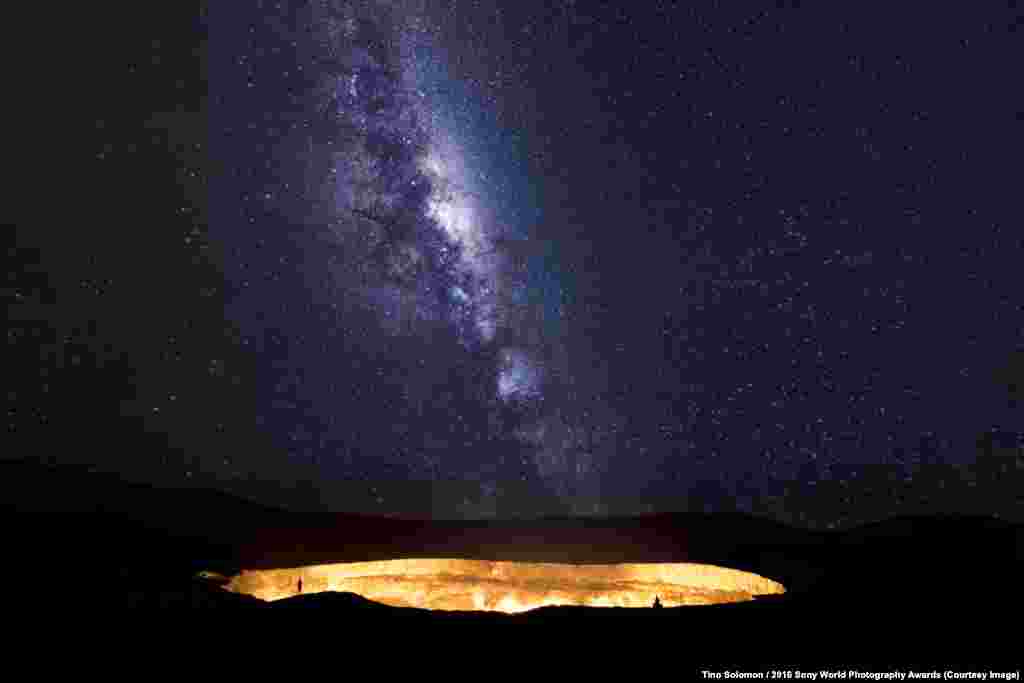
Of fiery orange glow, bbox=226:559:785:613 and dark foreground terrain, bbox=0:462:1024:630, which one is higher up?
dark foreground terrain, bbox=0:462:1024:630

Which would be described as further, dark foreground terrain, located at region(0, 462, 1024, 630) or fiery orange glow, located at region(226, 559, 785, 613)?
fiery orange glow, located at region(226, 559, 785, 613)

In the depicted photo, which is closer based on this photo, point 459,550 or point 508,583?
point 508,583

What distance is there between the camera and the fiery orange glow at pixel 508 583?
1572 cm

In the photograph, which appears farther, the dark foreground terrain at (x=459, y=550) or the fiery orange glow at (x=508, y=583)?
the fiery orange glow at (x=508, y=583)

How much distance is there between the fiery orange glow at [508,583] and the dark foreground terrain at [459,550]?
839 mm

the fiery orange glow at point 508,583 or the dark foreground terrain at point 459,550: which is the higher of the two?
the dark foreground terrain at point 459,550

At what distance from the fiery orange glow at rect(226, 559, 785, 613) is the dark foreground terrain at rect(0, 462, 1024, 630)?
84cm

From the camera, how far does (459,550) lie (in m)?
20.7

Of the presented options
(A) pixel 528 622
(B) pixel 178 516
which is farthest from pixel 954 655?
(B) pixel 178 516

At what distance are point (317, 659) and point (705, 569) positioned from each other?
10745mm

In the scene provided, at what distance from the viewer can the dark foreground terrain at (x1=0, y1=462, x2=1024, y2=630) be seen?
1006cm

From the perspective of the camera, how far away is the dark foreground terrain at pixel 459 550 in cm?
1006

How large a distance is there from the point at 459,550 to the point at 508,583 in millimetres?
3375

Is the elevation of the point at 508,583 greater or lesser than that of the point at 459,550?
lesser
